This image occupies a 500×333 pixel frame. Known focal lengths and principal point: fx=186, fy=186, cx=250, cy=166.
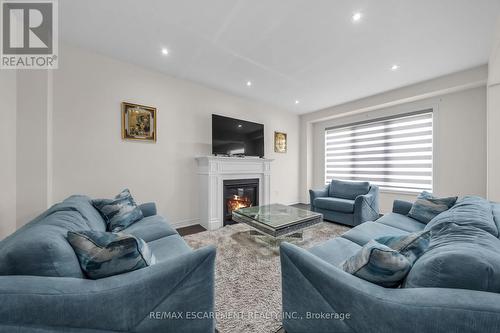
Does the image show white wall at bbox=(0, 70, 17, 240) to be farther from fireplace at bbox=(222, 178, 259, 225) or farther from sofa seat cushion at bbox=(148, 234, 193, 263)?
fireplace at bbox=(222, 178, 259, 225)

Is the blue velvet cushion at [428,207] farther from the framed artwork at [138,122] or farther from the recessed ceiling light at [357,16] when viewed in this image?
the framed artwork at [138,122]

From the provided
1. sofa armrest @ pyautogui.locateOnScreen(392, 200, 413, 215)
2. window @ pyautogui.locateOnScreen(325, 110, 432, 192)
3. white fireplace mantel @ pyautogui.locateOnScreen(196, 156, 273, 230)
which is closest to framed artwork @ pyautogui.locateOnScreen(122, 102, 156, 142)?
white fireplace mantel @ pyautogui.locateOnScreen(196, 156, 273, 230)

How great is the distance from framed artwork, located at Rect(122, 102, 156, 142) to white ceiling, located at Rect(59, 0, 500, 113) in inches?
27.3

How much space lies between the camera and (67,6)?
6.11 ft

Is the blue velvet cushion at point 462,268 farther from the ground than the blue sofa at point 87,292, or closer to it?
farther from the ground

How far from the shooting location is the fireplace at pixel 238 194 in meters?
3.59

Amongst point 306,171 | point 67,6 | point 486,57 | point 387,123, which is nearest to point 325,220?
point 306,171

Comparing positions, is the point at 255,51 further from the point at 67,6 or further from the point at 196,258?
the point at 196,258

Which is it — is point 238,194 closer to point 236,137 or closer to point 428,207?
point 236,137

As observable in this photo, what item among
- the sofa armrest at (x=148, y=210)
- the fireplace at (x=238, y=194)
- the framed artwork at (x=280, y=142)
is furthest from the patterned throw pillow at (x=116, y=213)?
the framed artwork at (x=280, y=142)

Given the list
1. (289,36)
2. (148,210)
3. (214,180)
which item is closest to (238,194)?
(214,180)

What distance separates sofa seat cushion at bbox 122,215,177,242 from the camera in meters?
1.79

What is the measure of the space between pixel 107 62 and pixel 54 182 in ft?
5.94

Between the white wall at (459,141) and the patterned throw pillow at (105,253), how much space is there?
480 centimetres
